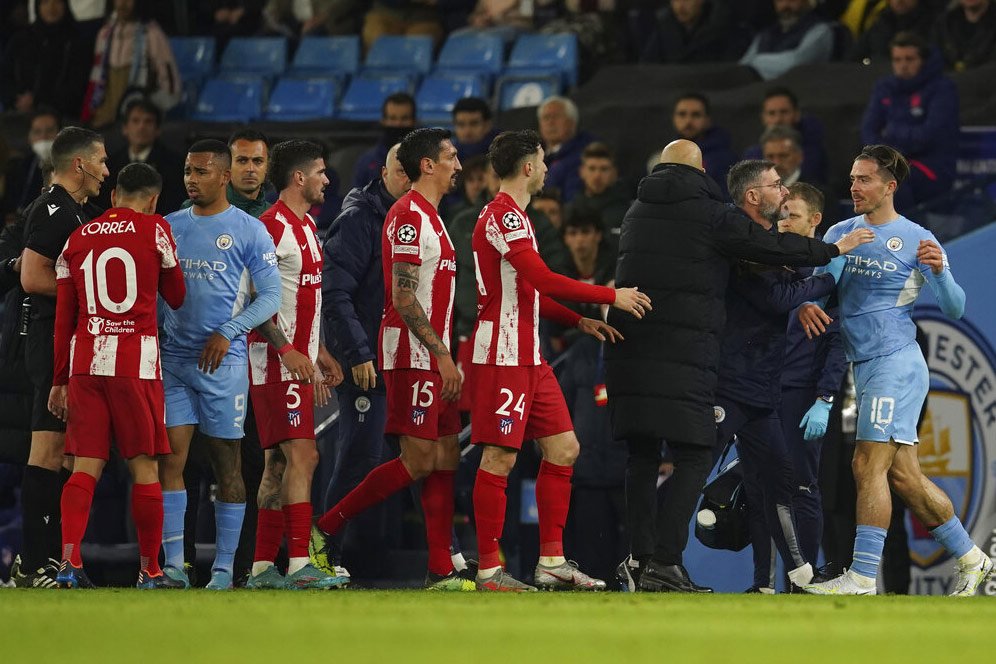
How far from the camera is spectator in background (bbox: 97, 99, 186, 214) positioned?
40.0ft

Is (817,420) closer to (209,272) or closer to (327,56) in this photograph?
(209,272)

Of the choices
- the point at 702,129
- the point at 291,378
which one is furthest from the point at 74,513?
the point at 702,129

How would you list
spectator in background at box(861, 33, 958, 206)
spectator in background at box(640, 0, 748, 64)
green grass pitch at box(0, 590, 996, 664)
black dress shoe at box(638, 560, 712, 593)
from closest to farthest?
green grass pitch at box(0, 590, 996, 664), black dress shoe at box(638, 560, 712, 593), spectator in background at box(861, 33, 958, 206), spectator in background at box(640, 0, 748, 64)

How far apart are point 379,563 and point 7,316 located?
119 inches

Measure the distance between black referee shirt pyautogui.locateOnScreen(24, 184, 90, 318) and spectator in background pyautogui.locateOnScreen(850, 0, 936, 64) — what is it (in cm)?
827

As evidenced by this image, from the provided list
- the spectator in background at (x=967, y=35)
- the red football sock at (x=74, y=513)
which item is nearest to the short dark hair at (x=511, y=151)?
the red football sock at (x=74, y=513)

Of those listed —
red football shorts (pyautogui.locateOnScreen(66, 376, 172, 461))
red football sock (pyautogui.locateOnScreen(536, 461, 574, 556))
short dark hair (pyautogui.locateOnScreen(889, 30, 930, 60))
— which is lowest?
red football sock (pyautogui.locateOnScreen(536, 461, 574, 556))

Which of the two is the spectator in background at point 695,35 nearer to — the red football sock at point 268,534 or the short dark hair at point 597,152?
the short dark hair at point 597,152

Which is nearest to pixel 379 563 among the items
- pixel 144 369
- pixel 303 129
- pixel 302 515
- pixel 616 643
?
pixel 302 515

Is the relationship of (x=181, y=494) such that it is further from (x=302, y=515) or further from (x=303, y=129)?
(x=303, y=129)

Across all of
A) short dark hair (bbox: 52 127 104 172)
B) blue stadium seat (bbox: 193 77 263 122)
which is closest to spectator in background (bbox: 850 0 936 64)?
blue stadium seat (bbox: 193 77 263 122)

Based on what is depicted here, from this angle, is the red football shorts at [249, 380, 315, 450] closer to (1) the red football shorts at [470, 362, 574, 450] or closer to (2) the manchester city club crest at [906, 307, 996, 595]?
(1) the red football shorts at [470, 362, 574, 450]

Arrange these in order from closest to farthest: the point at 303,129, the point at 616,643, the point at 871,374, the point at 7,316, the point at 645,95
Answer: the point at 616,643
the point at 871,374
the point at 7,316
the point at 645,95
the point at 303,129

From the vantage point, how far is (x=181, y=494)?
7.60m
